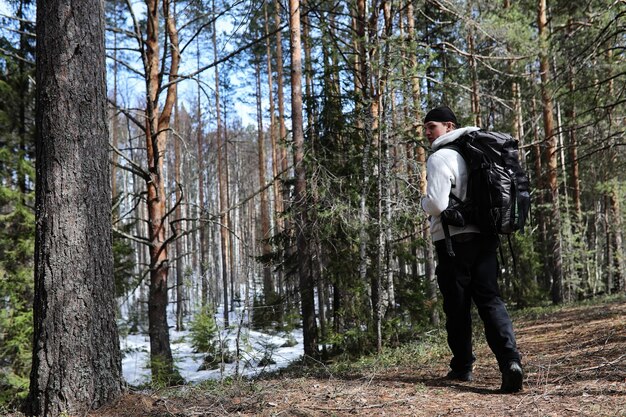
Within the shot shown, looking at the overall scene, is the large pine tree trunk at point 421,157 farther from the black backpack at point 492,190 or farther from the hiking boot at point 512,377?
the hiking boot at point 512,377

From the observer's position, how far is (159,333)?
29.3ft

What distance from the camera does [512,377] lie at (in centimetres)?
325

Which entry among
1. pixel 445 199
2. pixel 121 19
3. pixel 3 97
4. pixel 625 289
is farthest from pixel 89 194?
pixel 625 289

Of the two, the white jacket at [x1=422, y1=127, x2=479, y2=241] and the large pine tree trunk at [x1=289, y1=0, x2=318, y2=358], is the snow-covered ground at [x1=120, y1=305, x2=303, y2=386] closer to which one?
the large pine tree trunk at [x1=289, y1=0, x2=318, y2=358]

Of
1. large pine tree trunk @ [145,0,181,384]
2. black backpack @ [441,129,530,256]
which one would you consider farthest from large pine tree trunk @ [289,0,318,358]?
black backpack @ [441,129,530,256]

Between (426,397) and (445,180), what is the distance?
5.18 feet

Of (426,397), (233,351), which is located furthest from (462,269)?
(233,351)

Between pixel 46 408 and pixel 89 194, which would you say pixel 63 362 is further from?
pixel 89 194

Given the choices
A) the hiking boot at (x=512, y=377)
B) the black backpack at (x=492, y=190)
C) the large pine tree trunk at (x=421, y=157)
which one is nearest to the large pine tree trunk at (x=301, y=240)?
the large pine tree trunk at (x=421, y=157)

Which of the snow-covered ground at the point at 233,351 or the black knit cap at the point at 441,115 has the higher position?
the black knit cap at the point at 441,115

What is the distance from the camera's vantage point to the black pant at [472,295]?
3389 mm

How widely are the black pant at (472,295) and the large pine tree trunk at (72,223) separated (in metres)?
2.51

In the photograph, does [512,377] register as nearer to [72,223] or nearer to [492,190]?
[492,190]

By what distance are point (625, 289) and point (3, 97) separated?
64.2ft
